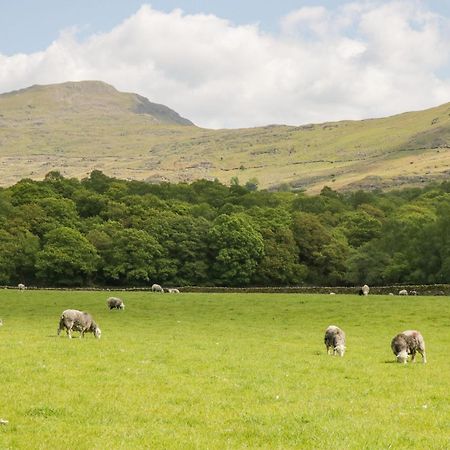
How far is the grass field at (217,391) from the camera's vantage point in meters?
11.9

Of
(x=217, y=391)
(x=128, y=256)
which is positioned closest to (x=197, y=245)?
(x=128, y=256)

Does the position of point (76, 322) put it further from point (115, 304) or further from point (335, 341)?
point (115, 304)

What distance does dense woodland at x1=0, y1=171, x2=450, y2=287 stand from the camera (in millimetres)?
97312

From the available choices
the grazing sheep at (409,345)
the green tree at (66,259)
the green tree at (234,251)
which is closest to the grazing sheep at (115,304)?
the grazing sheep at (409,345)

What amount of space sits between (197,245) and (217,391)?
3649 inches

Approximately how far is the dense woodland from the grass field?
2408 inches

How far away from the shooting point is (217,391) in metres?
16.6

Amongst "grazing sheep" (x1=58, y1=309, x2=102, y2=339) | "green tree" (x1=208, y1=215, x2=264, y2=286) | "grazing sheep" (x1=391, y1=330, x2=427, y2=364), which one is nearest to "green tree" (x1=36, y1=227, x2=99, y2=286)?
"green tree" (x1=208, y1=215, x2=264, y2=286)

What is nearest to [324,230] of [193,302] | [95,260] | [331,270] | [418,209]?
[331,270]

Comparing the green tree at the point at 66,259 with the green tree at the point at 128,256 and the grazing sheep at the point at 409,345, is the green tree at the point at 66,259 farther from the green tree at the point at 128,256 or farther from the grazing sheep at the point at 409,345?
the grazing sheep at the point at 409,345

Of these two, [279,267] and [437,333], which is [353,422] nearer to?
[437,333]

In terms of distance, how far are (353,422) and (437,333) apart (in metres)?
Result: 23.6

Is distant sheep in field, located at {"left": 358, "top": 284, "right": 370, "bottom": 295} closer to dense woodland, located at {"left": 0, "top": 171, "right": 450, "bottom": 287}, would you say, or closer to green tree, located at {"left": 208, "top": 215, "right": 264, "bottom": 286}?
dense woodland, located at {"left": 0, "top": 171, "right": 450, "bottom": 287}

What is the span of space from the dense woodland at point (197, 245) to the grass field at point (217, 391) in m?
61.2
